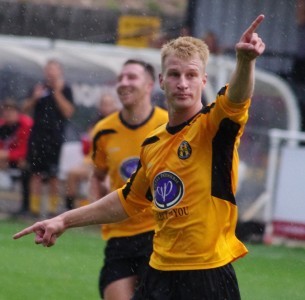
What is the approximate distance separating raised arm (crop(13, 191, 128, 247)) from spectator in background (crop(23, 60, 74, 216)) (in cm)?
883

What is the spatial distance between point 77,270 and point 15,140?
4.56m

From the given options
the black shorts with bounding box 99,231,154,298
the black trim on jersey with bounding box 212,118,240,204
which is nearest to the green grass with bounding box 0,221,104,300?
the black shorts with bounding box 99,231,154,298

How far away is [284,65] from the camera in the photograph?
740 inches

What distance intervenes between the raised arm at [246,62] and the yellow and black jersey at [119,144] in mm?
2653

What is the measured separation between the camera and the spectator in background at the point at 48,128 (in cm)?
1523

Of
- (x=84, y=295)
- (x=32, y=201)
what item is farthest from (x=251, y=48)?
(x=32, y=201)

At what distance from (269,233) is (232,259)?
320 inches

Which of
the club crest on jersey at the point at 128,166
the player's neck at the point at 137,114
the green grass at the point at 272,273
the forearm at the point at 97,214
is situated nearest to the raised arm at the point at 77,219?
the forearm at the point at 97,214

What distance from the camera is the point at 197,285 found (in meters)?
5.90

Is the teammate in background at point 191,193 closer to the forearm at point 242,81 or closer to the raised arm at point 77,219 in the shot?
the raised arm at point 77,219

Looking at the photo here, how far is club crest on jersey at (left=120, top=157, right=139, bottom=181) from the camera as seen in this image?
817 centimetres

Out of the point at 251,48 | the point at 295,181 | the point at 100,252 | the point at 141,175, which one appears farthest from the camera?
the point at 295,181

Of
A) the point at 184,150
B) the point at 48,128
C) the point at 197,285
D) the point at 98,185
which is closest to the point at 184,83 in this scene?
the point at 184,150

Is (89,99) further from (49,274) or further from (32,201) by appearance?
(49,274)
